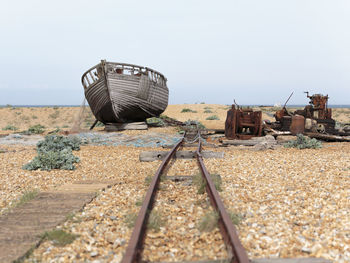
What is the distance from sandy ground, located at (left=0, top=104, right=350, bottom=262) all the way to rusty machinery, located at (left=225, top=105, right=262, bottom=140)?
13.0 ft

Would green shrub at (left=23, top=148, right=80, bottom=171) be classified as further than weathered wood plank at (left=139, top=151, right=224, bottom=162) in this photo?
No

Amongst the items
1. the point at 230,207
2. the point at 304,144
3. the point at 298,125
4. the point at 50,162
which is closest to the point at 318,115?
the point at 298,125

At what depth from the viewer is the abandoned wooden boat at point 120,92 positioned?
15430 millimetres

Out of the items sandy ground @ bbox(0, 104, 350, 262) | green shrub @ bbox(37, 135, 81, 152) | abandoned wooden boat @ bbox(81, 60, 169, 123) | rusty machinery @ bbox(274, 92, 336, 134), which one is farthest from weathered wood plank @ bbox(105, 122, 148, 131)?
sandy ground @ bbox(0, 104, 350, 262)

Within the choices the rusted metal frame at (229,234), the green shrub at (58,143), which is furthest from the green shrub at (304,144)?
the green shrub at (58,143)

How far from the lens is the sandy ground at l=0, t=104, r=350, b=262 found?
2816 millimetres

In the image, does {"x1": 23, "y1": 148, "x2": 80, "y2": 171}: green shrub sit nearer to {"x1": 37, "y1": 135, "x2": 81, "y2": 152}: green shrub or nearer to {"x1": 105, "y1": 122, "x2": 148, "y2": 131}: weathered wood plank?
{"x1": 37, "y1": 135, "x2": 81, "y2": 152}: green shrub

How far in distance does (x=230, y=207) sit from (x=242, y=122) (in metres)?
7.86

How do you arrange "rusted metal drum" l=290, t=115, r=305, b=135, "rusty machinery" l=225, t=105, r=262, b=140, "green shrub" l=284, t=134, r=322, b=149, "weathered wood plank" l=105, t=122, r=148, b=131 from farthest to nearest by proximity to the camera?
"weathered wood plank" l=105, t=122, r=148, b=131
"rusted metal drum" l=290, t=115, r=305, b=135
"rusty machinery" l=225, t=105, r=262, b=140
"green shrub" l=284, t=134, r=322, b=149

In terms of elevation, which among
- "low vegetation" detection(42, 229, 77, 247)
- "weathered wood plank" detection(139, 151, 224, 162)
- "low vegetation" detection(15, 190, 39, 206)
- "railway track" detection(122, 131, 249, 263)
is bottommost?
"low vegetation" detection(15, 190, 39, 206)

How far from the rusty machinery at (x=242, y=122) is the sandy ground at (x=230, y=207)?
3.95 m

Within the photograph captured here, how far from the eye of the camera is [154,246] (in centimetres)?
291

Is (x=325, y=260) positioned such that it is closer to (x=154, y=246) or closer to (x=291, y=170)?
(x=154, y=246)

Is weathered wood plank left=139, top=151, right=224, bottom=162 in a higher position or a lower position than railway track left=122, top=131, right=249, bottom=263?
lower
